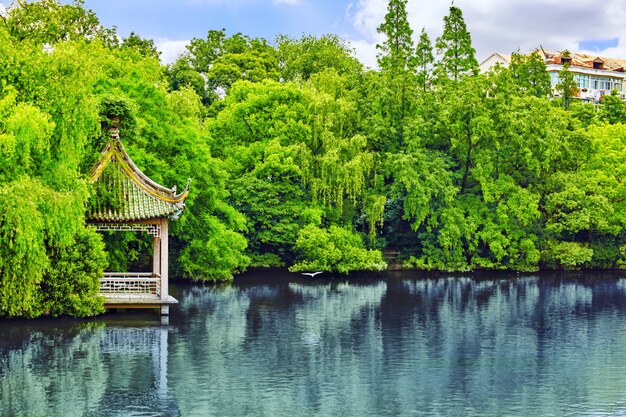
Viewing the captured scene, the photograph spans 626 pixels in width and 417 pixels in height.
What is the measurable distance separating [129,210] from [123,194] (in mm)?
640

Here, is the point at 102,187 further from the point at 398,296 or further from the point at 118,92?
the point at 398,296

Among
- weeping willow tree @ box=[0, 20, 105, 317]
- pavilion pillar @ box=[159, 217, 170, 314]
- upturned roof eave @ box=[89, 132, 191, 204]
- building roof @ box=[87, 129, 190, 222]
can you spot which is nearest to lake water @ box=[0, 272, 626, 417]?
pavilion pillar @ box=[159, 217, 170, 314]

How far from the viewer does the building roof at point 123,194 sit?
26328 mm

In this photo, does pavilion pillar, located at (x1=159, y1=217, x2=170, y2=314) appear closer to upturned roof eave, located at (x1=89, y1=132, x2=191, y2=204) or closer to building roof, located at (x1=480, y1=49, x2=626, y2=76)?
upturned roof eave, located at (x1=89, y1=132, x2=191, y2=204)

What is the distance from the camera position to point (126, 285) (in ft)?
91.4

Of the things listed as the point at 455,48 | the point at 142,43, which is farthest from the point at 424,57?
the point at 142,43

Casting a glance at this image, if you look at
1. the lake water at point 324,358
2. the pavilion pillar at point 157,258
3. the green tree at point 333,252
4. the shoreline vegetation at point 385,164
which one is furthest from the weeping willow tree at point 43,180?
the green tree at point 333,252

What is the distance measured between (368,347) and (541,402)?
6.50 meters

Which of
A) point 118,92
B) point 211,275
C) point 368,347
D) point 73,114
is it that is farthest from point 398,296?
point 73,114

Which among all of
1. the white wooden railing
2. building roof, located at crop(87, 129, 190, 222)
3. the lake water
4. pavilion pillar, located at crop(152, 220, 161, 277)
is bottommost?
the lake water

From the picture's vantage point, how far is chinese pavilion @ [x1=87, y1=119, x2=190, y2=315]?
26.3 meters

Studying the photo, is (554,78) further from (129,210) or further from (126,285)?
(129,210)

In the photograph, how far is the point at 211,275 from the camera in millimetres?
36438

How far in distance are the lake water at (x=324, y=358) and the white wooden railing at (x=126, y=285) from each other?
2.65ft
